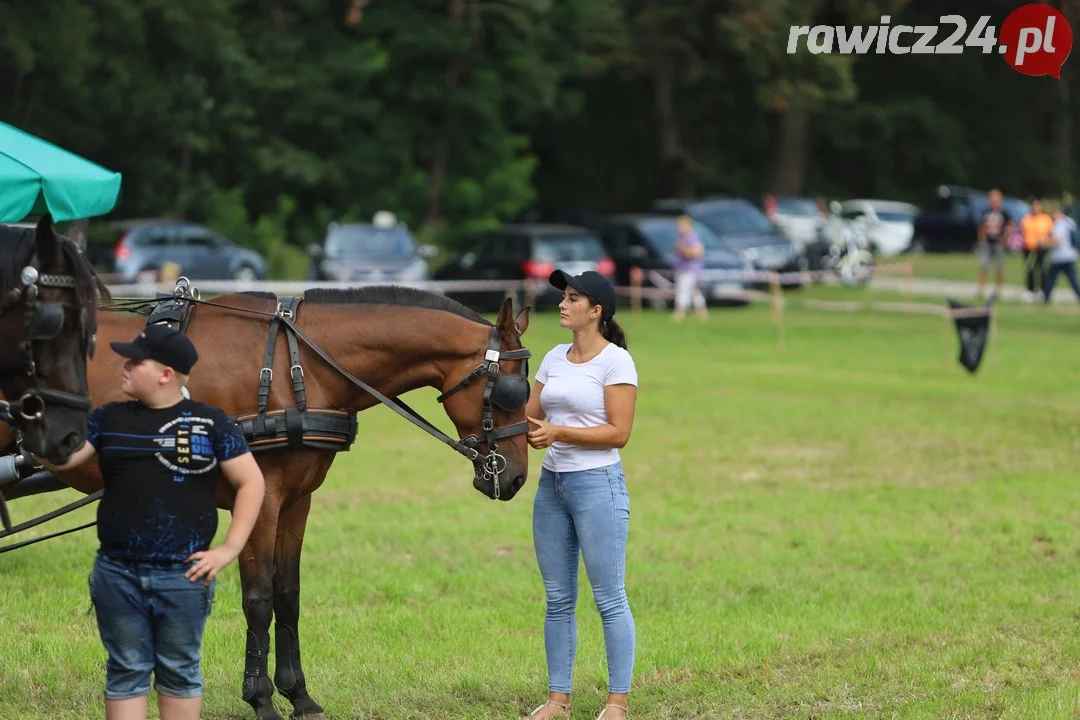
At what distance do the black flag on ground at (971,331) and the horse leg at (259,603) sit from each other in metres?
14.1

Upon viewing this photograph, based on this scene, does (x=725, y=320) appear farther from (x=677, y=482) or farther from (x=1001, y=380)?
(x=677, y=482)

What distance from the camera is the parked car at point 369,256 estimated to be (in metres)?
28.0

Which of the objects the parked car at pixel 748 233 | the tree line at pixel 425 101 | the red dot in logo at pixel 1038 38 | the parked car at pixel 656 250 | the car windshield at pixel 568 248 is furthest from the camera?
the tree line at pixel 425 101

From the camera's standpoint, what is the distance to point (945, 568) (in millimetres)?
9203

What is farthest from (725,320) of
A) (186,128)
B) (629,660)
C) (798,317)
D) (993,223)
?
(629,660)

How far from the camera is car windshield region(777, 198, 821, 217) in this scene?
41.2 m

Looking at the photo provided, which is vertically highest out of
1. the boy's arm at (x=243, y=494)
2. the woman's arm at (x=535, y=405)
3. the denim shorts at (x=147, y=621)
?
the woman's arm at (x=535, y=405)

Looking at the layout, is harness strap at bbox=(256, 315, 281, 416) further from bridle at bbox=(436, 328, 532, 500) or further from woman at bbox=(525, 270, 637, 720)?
woman at bbox=(525, 270, 637, 720)

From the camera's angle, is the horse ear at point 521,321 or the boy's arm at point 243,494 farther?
the horse ear at point 521,321

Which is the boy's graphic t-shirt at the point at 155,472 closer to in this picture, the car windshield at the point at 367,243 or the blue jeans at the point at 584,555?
the blue jeans at the point at 584,555

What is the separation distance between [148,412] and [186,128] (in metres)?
31.1

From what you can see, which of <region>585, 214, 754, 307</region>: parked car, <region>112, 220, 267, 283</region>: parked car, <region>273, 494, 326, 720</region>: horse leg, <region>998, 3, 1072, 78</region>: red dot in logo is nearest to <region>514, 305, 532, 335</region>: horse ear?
<region>273, 494, 326, 720</region>: horse leg

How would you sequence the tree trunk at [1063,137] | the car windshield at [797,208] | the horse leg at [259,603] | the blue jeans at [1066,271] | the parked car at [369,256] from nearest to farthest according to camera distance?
the horse leg at [259,603], the blue jeans at [1066,271], the parked car at [369,256], the car windshield at [797,208], the tree trunk at [1063,137]

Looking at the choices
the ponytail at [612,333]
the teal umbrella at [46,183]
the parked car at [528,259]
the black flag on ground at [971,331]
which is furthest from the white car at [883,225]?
the ponytail at [612,333]
